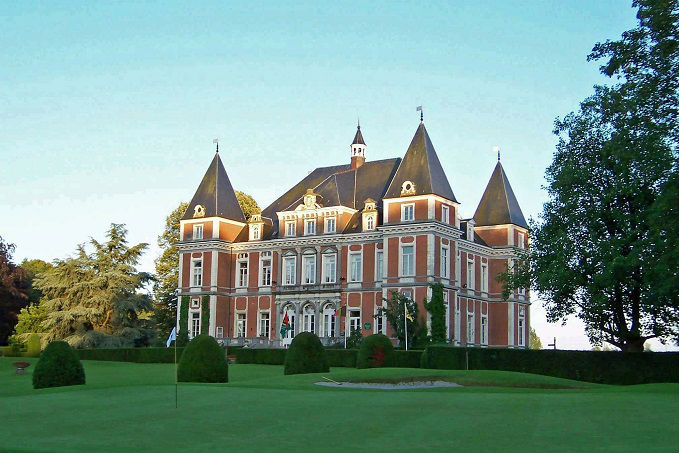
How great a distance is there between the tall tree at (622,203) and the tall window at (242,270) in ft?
101

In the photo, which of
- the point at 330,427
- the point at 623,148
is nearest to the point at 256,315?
the point at 623,148

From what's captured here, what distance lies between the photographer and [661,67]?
27.2 meters

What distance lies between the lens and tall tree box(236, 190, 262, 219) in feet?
251

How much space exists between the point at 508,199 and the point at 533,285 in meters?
26.5

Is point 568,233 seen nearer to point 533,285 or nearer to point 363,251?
point 533,285

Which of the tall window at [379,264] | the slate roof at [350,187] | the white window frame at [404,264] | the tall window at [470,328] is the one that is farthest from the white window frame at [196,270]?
the tall window at [470,328]

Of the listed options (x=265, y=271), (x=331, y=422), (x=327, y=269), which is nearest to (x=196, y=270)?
(x=265, y=271)

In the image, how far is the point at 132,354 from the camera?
2137 inches

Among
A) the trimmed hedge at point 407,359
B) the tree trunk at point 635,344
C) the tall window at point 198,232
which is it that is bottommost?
the trimmed hedge at point 407,359

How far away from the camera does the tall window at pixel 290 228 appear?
6216cm

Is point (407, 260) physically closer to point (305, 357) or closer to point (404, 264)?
point (404, 264)

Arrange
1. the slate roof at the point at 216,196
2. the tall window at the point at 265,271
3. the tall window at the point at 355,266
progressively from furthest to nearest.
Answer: the slate roof at the point at 216,196 → the tall window at the point at 265,271 → the tall window at the point at 355,266

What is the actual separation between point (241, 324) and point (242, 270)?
14.1ft

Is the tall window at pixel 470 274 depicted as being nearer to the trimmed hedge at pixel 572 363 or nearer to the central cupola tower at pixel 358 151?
the central cupola tower at pixel 358 151
